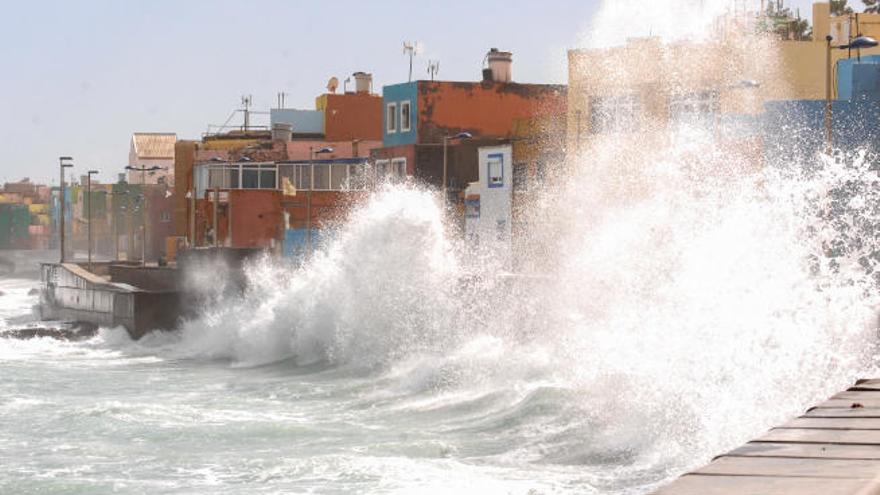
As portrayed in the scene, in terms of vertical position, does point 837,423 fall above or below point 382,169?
below

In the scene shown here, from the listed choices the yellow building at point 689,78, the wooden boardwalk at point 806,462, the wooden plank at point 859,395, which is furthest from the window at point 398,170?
the wooden boardwalk at point 806,462

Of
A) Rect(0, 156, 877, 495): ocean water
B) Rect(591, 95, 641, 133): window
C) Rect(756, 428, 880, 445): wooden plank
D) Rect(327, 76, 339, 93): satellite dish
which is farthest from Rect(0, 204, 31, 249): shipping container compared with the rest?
Rect(756, 428, 880, 445): wooden plank

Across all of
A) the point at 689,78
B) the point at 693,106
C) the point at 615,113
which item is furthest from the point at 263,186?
the point at 693,106

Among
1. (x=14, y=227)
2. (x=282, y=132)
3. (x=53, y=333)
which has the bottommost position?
(x=53, y=333)

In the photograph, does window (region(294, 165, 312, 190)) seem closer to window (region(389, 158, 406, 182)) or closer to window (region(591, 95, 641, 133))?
window (region(389, 158, 406, 182))

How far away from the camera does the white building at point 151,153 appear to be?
314 feet

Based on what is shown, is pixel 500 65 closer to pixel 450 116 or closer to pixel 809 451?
pixel 450 116

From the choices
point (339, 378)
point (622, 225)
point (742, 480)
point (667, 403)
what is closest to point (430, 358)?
point (339, 378)

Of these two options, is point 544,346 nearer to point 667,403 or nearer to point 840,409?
point 667,403

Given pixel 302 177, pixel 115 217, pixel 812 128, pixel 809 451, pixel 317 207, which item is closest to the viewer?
pixel 809 451

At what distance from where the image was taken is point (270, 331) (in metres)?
32.5

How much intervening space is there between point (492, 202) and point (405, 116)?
7769mm

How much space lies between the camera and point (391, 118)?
5191 cm

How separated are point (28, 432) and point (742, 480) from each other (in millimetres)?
14387
